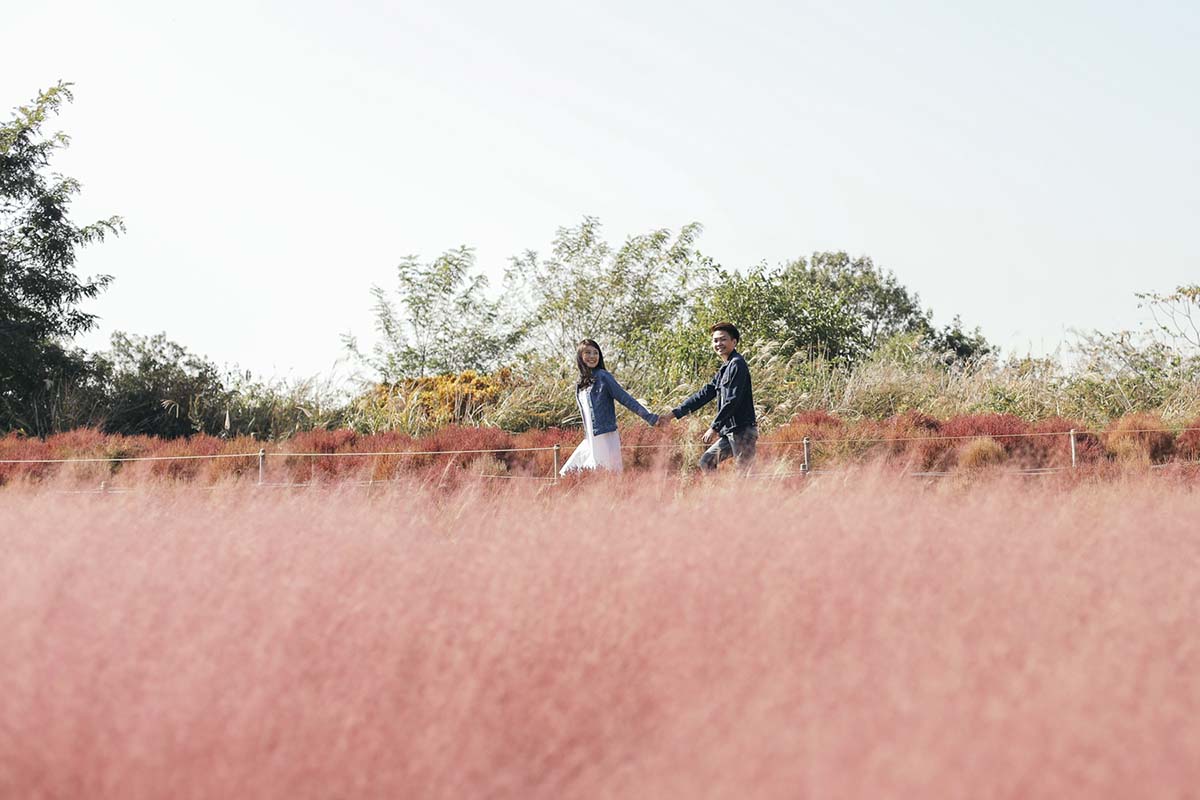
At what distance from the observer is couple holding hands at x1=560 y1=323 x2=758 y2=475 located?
8.33 m

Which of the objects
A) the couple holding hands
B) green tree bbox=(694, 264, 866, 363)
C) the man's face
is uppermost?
green tree bbox=(694, 264, 866, 363)

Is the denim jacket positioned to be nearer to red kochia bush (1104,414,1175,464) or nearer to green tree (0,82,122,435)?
red kochia bush (1104,414,1175,464)

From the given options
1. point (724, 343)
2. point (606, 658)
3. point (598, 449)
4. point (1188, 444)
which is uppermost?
point (724, 343)

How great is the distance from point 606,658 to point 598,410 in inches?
211

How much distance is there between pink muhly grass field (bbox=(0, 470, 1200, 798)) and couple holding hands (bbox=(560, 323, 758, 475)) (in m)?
3.16

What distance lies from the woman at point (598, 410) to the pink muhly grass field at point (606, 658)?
3628 mm

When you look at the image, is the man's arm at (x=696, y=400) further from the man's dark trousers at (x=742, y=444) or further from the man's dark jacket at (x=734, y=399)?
the man's dark trousers at (x=742, y=444)

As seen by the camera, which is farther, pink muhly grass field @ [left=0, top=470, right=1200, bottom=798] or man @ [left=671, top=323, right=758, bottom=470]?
man @ [left=671, top=323, right=758, bottom=470]

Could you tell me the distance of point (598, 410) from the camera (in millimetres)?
8836

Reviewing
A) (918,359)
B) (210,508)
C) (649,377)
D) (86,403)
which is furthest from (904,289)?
(210,508)

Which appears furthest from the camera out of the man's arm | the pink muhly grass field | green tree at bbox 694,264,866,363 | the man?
green tree at bbox 694,264,866,363

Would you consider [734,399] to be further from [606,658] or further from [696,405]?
[606,658]

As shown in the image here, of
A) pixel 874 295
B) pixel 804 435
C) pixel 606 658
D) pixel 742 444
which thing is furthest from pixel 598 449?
pixel 874 295

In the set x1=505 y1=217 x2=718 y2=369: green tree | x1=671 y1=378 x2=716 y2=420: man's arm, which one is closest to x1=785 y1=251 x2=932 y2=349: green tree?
x1=505 y1=217 x2=718 y2=369: green tree
